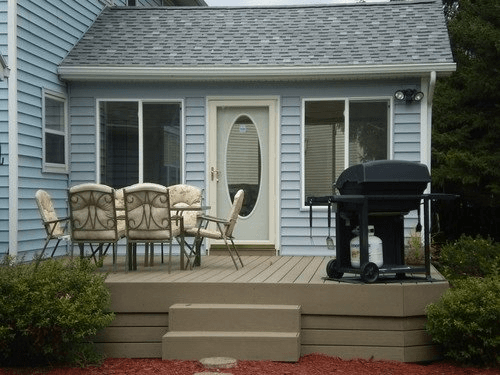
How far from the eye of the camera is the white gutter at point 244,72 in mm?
9328

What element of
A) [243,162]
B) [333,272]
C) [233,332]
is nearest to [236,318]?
[233,332]

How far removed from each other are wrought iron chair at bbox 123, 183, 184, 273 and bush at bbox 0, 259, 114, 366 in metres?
1.17

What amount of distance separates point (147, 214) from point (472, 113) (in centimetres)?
758

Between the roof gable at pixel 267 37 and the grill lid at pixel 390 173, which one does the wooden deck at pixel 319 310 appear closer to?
the grill lid at pixel 390 173

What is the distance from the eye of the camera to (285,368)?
5656 millimetres

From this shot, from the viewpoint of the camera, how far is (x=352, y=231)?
668 centimetres

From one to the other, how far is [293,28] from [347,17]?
0.85 meters

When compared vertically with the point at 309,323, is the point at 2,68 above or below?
above

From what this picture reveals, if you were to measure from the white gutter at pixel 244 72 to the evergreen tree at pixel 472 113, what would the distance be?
3133 mm

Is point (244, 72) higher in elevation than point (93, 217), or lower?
higher

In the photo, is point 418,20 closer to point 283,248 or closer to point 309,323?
point 283,248

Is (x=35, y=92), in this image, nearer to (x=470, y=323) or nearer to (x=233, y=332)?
(x=233, y=332)

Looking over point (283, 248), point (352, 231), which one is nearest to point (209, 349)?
point (352, 231)

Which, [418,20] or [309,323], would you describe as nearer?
[309,323]
